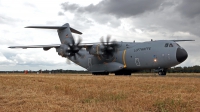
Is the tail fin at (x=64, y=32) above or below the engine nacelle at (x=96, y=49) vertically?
above

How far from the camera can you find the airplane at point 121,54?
27375 millimetres

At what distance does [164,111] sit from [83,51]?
33.3 m

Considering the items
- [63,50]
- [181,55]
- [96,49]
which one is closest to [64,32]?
[63,50]

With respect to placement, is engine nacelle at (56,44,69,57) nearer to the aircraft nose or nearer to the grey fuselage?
the grey fuselage

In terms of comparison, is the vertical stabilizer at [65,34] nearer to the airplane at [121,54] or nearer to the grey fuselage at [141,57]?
the airplane at [121,54]

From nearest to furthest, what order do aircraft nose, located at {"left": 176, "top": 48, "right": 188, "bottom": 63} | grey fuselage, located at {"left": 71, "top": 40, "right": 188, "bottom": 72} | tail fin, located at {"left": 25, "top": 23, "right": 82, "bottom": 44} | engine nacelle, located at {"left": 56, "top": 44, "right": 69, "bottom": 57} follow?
1. aircraft nose, located at {"left": 176, "top": 48, "right": 188, "bottom": 63}
2. grey fuselage, located at {"left": 71, "top": 40, "right": 188, "bottom": 72}
3. engine nacelle, located at {"left": 56, "top": 44, "right": 69, "bottom": 57}
4. tail fin, located at {"left": 25, "top": 23, "right": 82, "bottom": 44}

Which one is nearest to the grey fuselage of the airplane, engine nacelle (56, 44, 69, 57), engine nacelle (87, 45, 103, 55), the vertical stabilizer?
the airplane

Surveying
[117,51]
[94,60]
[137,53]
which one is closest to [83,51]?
[94,60]

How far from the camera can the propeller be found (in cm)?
3315

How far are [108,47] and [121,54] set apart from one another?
2079 millimetres

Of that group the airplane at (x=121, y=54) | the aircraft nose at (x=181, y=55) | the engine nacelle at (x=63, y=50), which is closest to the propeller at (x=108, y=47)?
the airplane at (x=121, y=54)

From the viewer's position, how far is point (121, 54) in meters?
32.9

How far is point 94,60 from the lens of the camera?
36.3 metres

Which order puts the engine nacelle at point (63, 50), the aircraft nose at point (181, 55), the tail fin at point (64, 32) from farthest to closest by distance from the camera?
the tail fin at point (64, 32), the engine nacelle at point (63, 50), the aircraft nose at point (181, 55)
